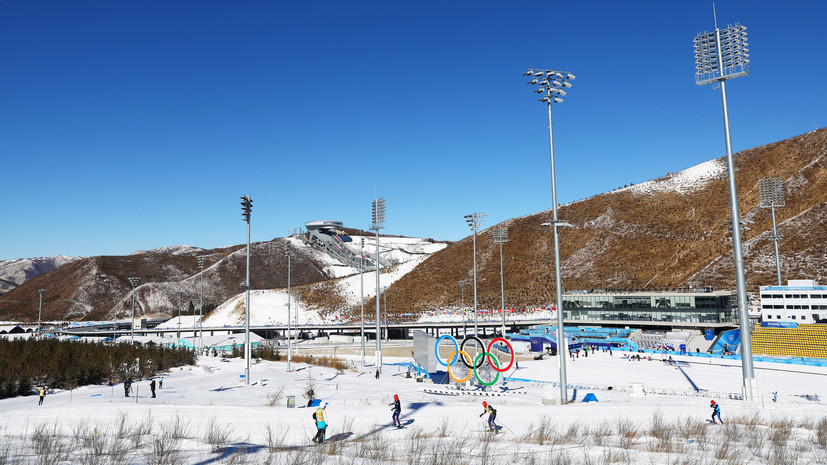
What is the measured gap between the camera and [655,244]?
440 feet

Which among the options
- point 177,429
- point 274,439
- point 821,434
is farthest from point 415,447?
point 821,434

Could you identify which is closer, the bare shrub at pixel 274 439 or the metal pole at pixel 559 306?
the bare shrub at pixel 274 439

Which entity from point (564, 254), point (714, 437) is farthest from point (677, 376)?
point (564, 254)

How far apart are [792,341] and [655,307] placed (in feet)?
79.1

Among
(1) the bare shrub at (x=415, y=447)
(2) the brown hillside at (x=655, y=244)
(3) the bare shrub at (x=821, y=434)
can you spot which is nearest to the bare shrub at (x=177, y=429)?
(1) the bare shrub at (x=415, y=447)

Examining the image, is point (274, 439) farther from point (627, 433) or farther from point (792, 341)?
point (792, 341)

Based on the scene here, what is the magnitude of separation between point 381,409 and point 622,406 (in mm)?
10859

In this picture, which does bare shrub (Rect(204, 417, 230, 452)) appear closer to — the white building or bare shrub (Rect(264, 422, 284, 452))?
bare shrub (Rect(264, 422, 284, 452))

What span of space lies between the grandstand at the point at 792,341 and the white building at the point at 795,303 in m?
3.71

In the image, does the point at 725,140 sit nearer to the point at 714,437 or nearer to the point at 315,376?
the point at 714,437

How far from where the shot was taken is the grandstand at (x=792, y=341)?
56.4 metres

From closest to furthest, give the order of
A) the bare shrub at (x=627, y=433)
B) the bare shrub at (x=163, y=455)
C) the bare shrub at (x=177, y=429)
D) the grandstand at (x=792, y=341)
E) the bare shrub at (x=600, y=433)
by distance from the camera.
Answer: the bare shrub at (x=163, y=455) → the bare shrub at (x=627, y=433) → the bare shrub at (x=600, y=433) → the bare shrub at (x=177, y=429) → the grandstand at (x=792, y=341)

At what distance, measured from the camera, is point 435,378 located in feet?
127

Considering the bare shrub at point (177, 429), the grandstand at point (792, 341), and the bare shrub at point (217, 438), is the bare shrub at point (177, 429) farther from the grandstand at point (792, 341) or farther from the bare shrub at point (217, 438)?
the grandstand at point (792, 341)
